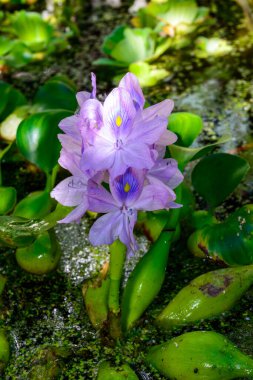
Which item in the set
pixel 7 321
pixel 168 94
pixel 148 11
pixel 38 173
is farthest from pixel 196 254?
pixel 148 11

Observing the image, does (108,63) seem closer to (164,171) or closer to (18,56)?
(18,56)

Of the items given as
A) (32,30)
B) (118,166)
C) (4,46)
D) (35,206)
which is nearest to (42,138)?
(35,206)

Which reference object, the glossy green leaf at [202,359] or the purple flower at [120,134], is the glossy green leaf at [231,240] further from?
the purple flower at [120,134]

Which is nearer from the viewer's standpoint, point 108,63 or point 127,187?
point 127,187

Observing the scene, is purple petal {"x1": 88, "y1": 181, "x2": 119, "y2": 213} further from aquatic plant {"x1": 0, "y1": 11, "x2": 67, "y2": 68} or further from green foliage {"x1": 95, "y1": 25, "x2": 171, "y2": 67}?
aquatic plant {"x1": 0, "y1": 11, "x2": 67, "y2": 68}

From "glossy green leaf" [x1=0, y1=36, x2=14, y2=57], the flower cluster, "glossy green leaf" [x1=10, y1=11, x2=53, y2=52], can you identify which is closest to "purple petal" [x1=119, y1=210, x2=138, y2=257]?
the flower cluster

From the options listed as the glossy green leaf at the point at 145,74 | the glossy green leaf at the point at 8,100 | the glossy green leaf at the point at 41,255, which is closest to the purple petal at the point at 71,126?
the glossy green leaf at the point at 41,255
